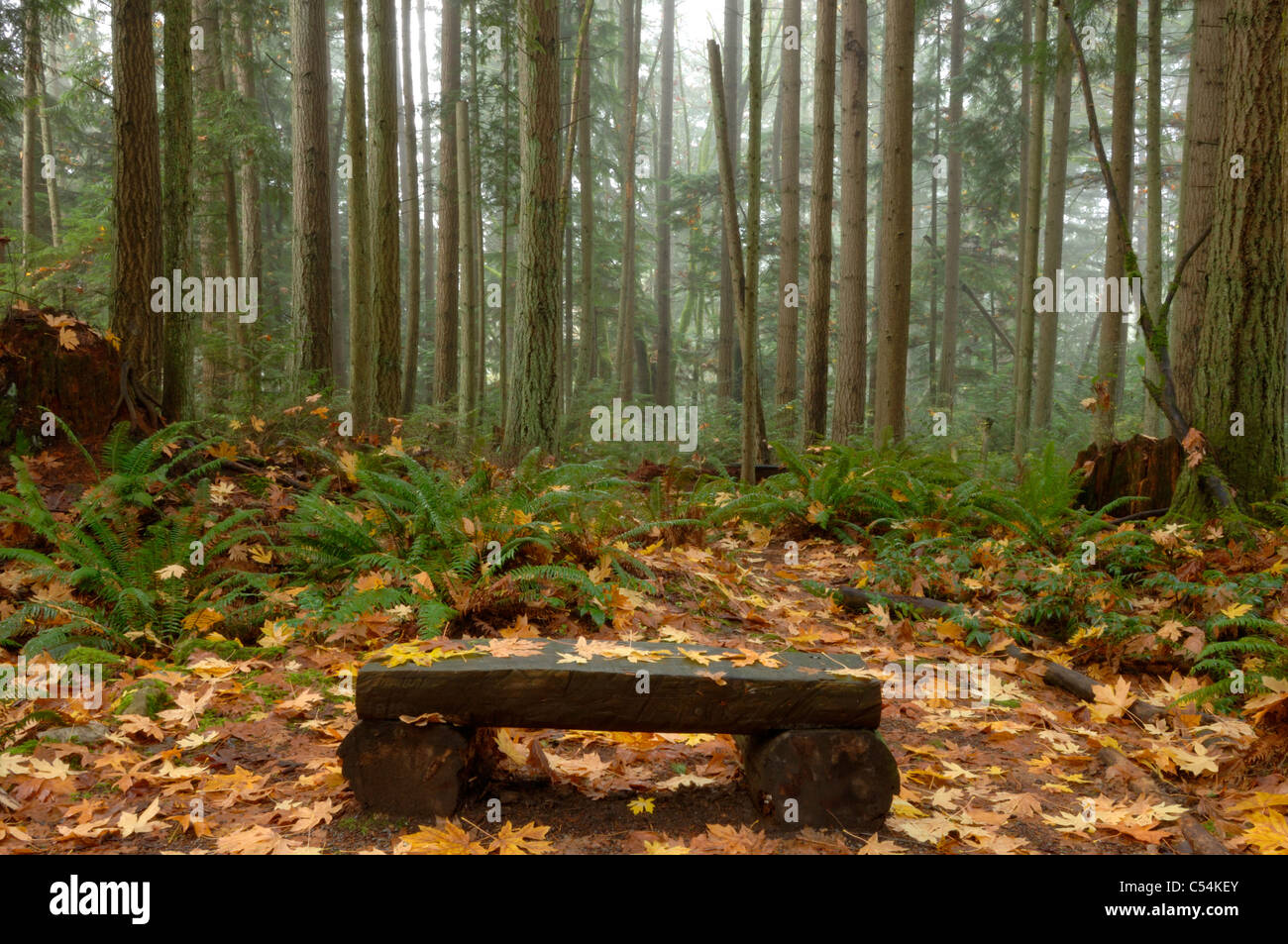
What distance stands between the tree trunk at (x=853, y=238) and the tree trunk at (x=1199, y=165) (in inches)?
151

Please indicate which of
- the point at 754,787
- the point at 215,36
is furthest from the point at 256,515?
the point at 215,36

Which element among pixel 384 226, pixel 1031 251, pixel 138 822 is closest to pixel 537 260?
pixel 384 226

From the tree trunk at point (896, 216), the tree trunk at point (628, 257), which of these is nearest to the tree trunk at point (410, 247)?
the tree trunk at point (628, 257)

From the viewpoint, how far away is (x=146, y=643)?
4965 mm

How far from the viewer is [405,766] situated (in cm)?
325

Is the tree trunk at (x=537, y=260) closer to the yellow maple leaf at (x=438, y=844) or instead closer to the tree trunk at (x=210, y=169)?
the tree trunk at (x=210, y=169)

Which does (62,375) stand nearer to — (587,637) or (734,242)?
(587,637)

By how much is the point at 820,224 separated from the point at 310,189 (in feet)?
23.1

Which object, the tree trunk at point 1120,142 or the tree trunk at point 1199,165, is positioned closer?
the tree trunk at point 1199,165

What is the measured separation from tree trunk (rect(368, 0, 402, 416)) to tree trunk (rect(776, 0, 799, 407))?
517 centimetres

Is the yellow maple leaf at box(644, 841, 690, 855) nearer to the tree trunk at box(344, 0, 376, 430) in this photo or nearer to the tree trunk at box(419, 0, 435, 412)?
the tree trunk at box(344, 0, 376, 430)

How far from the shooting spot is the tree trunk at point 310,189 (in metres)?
10.9

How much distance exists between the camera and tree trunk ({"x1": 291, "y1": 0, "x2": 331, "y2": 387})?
10.9m

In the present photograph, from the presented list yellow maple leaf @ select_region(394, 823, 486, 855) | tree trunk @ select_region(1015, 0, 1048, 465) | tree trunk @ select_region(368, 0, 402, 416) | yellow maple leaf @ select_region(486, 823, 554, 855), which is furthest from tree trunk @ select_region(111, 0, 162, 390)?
tree trunk @ select_region(1015, 0, 1048, 465)
